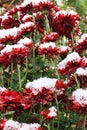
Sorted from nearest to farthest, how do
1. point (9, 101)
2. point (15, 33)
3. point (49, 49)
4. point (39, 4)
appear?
point (9, 101) → point (49, 49) → point (15, 33) → point (39, 4)

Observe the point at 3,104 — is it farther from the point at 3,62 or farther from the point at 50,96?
the point at 3,62

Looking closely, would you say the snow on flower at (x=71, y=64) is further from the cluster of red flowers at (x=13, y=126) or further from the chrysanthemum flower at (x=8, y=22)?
the chrysanthemum flower at (x=8, y=22)

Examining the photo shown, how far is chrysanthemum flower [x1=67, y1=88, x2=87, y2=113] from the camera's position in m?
1.90

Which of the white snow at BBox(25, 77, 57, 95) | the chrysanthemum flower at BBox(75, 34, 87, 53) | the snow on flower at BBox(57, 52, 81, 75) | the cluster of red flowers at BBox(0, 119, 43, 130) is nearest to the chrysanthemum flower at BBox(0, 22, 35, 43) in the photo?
the chrysanthemum flower at BBox(75, 34, 87, 53)

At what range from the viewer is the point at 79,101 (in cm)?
192

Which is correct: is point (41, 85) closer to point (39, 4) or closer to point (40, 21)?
point (39, 4)

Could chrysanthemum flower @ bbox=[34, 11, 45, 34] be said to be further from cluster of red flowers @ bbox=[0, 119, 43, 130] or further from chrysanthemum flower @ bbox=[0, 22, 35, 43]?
cluster of red flowers @ bbox=[0, 119, 43, 130]

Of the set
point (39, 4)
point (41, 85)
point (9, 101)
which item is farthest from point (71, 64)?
point (39, 4)

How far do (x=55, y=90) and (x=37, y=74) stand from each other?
2.35 feet

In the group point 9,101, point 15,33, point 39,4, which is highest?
point 39,4

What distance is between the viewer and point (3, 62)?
7.75ft

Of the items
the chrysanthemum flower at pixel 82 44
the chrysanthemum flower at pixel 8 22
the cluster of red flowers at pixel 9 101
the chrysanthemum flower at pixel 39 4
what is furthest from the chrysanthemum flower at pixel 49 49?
the chrysanthemum flower at pixel 8 22

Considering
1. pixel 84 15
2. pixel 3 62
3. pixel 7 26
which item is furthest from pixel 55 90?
pixel 84 15

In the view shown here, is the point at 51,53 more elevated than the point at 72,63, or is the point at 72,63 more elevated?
the point at 51,53
